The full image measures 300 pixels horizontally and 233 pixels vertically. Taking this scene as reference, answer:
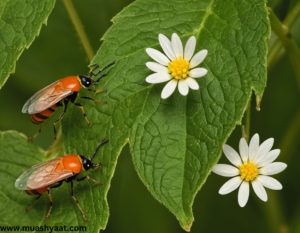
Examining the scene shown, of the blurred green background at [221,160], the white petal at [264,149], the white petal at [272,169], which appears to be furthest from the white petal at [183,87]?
the blurred green background at [221,160]

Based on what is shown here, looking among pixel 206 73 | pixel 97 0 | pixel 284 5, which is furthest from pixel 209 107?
pixel 97 0

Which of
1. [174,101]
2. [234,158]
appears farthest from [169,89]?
[234,158]

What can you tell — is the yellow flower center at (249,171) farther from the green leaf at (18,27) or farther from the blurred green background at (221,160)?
the green leaf at (18,27)

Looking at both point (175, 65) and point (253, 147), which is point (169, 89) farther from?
point (253, 147)

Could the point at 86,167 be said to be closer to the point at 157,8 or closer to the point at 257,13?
the point at 157,8

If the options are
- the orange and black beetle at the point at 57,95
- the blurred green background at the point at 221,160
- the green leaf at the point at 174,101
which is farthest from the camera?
the blurred green background at the point at 221,160
